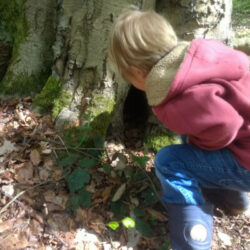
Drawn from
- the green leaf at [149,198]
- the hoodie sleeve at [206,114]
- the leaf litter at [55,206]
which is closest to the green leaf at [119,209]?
the leaf litter at [55,206]

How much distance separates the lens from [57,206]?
1987 mm

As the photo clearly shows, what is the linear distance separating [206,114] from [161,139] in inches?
39.2

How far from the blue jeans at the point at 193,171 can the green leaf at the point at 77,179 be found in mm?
488

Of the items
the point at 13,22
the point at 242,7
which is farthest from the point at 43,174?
the point at 242,7

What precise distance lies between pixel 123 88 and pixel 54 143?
0.70 metres

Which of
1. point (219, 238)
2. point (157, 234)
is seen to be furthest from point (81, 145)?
point (219, 238)

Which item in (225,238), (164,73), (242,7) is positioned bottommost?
(225,238)

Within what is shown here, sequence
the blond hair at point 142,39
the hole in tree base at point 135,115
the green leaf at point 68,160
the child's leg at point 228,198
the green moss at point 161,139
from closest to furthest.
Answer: the blond hair at point 142,39 < the green leaf at point 68,160 < the child's leg at point 228,198 < the green moss at point 161,139 < the hole in tree base at point 135,115

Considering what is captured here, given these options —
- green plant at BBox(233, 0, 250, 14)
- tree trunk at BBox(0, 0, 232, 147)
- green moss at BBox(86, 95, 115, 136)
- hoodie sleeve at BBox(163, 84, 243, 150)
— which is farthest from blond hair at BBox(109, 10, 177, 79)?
green plant at BBox(233, 0, 250, 14)

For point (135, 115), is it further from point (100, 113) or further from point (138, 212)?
point (138, 212)

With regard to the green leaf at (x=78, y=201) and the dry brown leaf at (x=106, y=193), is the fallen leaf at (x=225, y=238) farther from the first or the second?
the green leaf at (x=78, y=201)

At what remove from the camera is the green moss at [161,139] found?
250 centimetres

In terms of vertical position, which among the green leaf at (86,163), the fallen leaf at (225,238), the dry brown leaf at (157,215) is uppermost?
the green leaf at (86,163)

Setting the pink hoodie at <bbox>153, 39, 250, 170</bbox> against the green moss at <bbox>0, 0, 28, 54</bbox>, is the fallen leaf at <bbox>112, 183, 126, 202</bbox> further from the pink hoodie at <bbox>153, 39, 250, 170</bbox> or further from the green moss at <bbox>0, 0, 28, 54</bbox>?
the green moss at <bbox>0, 0, 28, 54</bbox>
